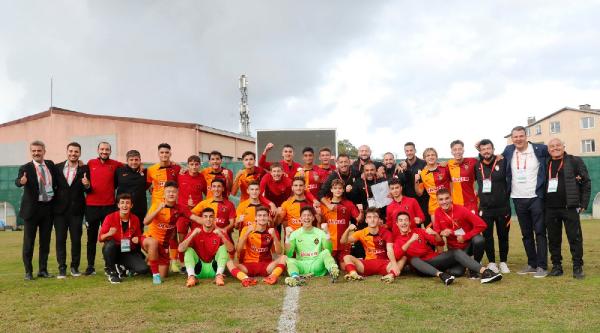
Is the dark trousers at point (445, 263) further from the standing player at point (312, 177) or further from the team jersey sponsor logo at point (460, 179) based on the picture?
the standing player at point (312, 177)

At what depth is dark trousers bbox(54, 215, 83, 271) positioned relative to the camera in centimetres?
675

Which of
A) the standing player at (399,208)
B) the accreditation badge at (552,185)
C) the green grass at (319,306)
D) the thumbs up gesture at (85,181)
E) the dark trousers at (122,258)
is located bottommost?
the green grass at (319,306)

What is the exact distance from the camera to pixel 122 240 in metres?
6.47

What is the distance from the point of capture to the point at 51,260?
29.7 ft

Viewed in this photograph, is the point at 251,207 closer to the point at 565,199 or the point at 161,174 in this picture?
the point at 161,174

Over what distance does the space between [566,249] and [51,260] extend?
9.45 meters

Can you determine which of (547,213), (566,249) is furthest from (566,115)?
(547,213)

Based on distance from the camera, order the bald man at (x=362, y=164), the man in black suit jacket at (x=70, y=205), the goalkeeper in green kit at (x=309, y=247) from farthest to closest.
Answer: the bald man at (x=362, y=164) < the man in black suit jacket at (x=70, y=205) < the goalkeeper in green kit at (x=309, y=247)

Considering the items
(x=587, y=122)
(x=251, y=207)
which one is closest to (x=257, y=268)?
(x=251, y=207)

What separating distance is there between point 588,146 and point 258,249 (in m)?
52.8

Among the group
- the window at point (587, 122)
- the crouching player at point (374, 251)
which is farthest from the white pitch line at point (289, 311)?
the window at point (587, 122)

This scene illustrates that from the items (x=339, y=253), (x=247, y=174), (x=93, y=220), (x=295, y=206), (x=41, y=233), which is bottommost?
(x=339, y=253)

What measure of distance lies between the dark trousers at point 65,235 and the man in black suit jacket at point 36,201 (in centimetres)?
14

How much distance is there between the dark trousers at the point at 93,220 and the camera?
22.9ft
